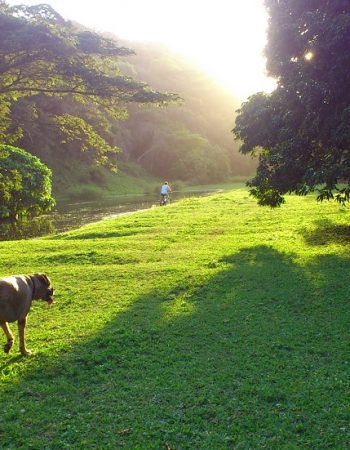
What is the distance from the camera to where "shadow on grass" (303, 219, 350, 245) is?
700 inches

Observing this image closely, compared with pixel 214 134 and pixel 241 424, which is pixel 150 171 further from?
pixel 241 424

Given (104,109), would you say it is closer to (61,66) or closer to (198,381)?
(61,66)

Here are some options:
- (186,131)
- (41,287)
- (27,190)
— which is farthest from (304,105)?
(186,131)

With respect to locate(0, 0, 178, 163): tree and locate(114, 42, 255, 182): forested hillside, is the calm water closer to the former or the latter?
locate(0, 0, 178, 163): tree

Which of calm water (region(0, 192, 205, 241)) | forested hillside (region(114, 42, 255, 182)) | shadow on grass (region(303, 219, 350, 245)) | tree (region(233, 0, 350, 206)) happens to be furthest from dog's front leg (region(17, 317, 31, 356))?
forested hillside (region(114, 42, 255, 182))

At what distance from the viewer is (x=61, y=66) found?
15.3 metres

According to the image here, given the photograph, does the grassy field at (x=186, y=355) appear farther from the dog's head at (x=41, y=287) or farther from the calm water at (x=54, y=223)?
the calm water at (x=54, y=223)

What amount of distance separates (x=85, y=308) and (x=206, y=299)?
2.97m

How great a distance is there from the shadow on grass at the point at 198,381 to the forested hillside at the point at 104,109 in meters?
8.41

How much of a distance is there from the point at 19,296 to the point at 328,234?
1418 cm

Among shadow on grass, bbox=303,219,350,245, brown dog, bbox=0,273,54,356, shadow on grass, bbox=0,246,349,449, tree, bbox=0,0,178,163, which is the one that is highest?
tree, bbox=0,0,178,163

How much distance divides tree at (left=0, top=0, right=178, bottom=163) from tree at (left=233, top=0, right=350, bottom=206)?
13.1ft

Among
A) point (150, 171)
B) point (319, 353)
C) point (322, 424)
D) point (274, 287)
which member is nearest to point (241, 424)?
point (322, 424)

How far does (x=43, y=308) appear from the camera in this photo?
38.1ft
